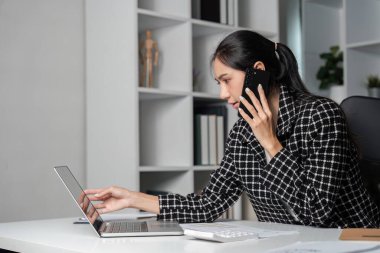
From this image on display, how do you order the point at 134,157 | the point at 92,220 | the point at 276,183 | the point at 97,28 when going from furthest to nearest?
1. the point at 97,28
2. the point at 134,157
3. the point at 276,183
4. the point at 92,220

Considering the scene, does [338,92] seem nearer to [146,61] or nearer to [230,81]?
[146,61]

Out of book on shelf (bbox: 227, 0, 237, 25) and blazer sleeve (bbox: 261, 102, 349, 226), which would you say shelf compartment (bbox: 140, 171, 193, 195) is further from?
blazer sleeve (bbox: 261, 102, 349, 226)

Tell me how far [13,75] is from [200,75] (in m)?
1.00

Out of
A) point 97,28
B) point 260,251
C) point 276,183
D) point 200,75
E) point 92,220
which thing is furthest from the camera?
point 200,75

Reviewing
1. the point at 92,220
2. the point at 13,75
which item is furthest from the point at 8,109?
the point at 92,220

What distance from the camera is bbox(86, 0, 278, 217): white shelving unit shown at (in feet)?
9.17

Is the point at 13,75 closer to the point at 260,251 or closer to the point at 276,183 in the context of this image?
the point at 276,183

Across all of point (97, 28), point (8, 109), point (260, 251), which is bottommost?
point (260, 251)

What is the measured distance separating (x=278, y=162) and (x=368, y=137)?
391 mm

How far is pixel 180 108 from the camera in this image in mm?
3012

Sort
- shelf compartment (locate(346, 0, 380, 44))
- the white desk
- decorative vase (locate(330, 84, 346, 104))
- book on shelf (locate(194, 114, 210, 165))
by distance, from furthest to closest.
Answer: decorative vase (locate(330, 84, 346, 104))
shelf compartment (locate(346, 0, 380, 44))
book on shelf (locate(194, 114, 210, 165))
the white desk

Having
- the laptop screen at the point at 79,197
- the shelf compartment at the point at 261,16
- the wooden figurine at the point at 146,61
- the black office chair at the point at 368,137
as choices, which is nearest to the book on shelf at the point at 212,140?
the wooden figurine at the point at 146,61

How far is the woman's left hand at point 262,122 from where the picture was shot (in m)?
1.70

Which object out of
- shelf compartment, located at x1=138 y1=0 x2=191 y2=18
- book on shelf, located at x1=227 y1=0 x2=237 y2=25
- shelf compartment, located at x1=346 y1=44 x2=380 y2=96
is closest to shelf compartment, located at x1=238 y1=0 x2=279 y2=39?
book on shelf, located at x1=227 y1=0 x2=237 y2=25
